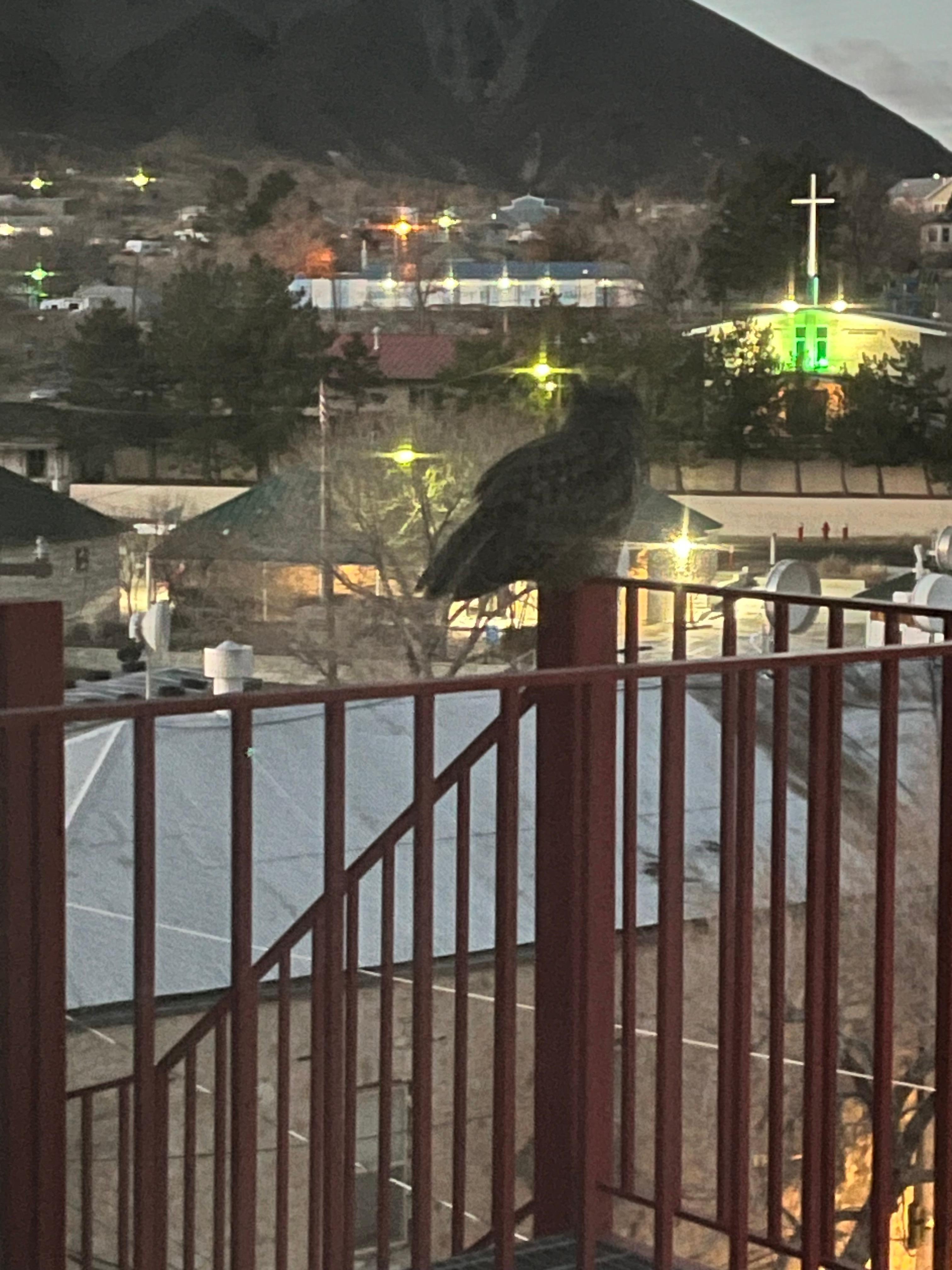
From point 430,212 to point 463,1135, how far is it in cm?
80

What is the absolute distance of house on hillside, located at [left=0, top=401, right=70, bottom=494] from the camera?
1.60 meters

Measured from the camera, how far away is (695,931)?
197 inches

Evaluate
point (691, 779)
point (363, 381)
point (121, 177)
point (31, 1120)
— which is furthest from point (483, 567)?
point (691, 779)

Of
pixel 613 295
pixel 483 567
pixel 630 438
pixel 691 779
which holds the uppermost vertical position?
pixel 613 295

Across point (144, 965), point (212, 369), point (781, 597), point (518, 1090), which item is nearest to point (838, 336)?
point (781, 597)

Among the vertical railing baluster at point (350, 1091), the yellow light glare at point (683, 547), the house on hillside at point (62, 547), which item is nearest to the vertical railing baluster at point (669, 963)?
the vertical railing baluster at point (350, 1091)

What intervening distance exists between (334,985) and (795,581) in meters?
1.84

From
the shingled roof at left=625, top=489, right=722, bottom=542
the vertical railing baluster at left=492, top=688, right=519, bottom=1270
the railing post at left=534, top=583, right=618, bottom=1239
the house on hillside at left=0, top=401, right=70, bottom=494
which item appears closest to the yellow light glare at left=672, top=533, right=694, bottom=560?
the shingled roof at left=625, top=489, right=722, bottom=542

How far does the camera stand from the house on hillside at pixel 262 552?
179cm

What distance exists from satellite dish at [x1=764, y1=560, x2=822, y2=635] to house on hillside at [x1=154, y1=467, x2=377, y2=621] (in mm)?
936

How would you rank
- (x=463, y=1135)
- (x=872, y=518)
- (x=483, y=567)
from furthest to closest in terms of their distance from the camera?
(x=872, y=518)
(x=483, y=567)
(x=463, y=1135)

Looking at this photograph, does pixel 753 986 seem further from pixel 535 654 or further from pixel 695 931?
pixel 535 654

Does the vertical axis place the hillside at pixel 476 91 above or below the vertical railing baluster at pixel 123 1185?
above

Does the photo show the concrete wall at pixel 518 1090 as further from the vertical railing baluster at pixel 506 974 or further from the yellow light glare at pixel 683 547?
the vertical railing baluster at pixel 506 974
